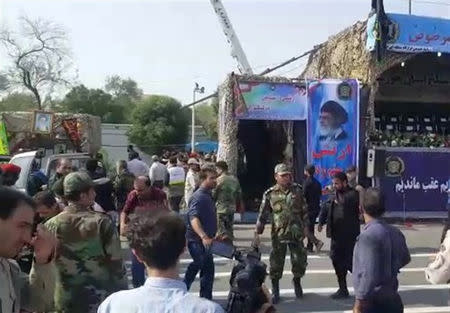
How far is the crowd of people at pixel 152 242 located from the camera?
2504 mm

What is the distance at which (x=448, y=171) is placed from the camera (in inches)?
721

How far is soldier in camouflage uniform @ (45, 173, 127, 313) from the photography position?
14.3 ft

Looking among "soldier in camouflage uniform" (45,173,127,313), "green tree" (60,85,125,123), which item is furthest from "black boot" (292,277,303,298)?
→ "green tree" (60,85,125,123)

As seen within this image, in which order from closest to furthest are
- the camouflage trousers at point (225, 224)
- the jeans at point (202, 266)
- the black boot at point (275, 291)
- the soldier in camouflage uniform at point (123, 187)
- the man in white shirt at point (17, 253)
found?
the man in white shirt at point (17, 253)
the jeans at point (202, 266)
the black boot at point (275, 291)
the camouflage trousers at point (225, 224)
the soldier in camouflage uniform at point (123, 187)

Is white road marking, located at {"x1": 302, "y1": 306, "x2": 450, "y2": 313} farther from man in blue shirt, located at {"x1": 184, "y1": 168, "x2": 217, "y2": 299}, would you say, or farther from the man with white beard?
the man with white beard

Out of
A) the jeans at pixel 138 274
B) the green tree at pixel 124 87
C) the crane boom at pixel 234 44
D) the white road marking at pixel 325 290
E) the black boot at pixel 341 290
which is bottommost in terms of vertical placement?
the white road marking at pixel 325 290

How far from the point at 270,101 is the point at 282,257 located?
30.3ft

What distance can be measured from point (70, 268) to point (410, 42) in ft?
52.3

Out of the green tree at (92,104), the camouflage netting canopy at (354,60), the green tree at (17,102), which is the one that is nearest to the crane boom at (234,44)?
the camouflage netting canopy at (354,60)

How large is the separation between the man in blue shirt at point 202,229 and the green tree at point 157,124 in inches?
1696

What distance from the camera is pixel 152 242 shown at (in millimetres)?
2475

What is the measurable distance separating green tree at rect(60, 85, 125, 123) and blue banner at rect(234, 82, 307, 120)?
4059cm

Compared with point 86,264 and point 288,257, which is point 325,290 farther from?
point 86,264

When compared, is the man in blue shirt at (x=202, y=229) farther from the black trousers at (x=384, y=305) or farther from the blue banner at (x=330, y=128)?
the blue banner at (x=330, y=128)
